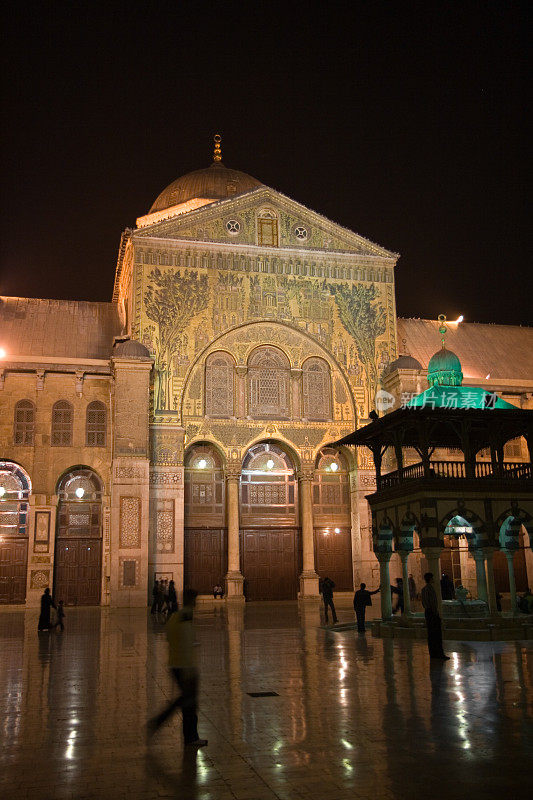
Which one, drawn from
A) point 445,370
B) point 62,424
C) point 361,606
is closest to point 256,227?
point 62,424

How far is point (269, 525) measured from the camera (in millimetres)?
32062

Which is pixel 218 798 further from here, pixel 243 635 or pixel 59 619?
pixel 59 619

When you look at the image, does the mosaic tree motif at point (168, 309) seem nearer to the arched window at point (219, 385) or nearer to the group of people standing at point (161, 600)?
the arched window at point (219, 385)

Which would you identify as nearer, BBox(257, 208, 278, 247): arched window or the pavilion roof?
the pavilion roof

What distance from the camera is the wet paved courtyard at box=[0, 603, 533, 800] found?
20.7 feet

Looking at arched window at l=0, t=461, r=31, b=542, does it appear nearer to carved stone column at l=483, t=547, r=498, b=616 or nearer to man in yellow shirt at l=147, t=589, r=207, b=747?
carved stone column at l=483, t=547, r=498, b=616

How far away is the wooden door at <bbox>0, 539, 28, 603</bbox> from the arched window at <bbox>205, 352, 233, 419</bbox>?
29.3 feet

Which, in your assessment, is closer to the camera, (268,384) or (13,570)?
(13,570)

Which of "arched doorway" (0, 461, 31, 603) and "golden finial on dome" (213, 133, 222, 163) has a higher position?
"golden finial on dome" (213, 133, 222, 163)

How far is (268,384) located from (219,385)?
6.88 feet

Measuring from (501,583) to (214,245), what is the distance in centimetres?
1927

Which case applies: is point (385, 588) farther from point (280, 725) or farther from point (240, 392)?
point (240, 392)

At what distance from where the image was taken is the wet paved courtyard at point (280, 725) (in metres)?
6.31

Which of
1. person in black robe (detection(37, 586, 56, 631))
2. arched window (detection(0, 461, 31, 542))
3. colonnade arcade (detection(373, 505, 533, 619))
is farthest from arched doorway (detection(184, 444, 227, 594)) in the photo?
colonnade arcade (detection(373, 505, 533, 619))
